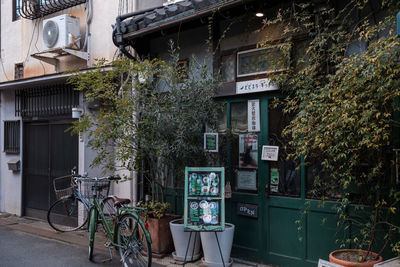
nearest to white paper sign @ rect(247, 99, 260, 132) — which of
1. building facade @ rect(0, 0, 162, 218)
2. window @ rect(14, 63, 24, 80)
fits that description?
building facade @ rect(0, 0, 162, 218)

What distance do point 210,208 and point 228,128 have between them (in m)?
1.61

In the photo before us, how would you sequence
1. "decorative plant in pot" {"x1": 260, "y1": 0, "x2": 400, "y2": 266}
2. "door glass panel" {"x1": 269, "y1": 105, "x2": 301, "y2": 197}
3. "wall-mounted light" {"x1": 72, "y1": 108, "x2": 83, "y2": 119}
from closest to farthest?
"decorative plant in pot" {"x1": 260, "y1": 0, "x2": 400, "y2": 266}, "door glass panel" {"x1": 269, "y1": 105, "x2": 301, "y2": 197}, "wall-mounted light" {"x1": 72, "y1": 108, "x2": 83, "y2": 119}

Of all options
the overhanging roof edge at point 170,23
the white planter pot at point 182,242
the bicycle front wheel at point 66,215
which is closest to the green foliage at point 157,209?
the white planter pot at point 182,242

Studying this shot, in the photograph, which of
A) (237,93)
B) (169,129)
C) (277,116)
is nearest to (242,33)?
(237,93)

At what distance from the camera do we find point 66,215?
9.67m

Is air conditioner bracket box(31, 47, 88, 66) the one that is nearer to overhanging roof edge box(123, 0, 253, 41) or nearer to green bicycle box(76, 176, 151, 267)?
overhanging roof edge box(123, 0, 253, 41)

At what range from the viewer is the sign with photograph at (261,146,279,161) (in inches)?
255

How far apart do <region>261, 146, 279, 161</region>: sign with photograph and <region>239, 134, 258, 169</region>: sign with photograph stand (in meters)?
0.24

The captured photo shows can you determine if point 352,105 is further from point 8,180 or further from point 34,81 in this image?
point 8,180

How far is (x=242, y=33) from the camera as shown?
705cm

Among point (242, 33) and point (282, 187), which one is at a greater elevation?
point (242, 33)

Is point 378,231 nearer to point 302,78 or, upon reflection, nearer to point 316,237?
point 316,237

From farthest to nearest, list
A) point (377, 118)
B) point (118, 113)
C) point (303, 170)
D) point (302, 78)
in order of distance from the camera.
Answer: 1. point (118, 113)
2. point (303, 170)
3. point (302, 78)
4. point (377, 118)

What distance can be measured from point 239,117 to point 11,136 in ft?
24.8
